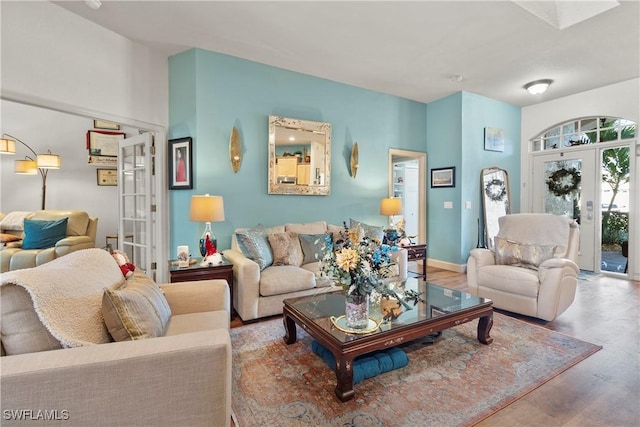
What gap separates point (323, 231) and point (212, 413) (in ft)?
8.98

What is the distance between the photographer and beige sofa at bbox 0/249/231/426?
951mm

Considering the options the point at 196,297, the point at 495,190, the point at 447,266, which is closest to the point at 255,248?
the point at 196,297

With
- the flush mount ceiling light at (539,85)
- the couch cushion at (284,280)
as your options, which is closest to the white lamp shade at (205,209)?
the couch cushion at (284,280)

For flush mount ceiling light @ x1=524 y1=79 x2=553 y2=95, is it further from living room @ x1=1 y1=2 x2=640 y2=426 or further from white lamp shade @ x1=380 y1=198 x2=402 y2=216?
white lamp shade @ x1=380 y1=198 x2=402 y2=216

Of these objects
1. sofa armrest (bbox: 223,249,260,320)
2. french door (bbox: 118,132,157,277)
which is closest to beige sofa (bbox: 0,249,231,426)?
sofa armrest (bbox: 223,249,260,320)

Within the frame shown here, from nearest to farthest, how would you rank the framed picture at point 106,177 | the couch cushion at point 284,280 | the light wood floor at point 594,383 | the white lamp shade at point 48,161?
the light wood floor at point 594,383 < the couch cushion at point 284,280 < the white lamp shade at point 48,161 < the framed picture at point 106,177

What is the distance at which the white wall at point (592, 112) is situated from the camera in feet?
14.3

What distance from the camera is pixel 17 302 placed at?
3.53 feet

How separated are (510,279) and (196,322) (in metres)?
2.86

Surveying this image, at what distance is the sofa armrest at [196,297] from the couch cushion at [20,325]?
0.84 metres

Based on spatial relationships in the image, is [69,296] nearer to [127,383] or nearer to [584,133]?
[127,383]

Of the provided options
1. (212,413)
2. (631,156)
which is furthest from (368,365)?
(631,156)

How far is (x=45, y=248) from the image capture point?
393 centimetres

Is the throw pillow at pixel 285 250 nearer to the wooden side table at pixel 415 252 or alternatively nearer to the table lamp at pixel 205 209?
the table lamp at pixel 205 209
